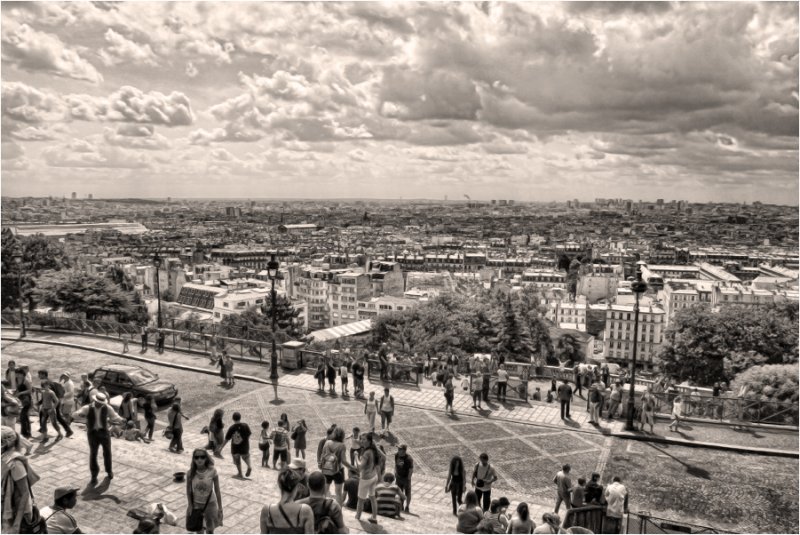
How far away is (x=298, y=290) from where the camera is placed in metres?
127

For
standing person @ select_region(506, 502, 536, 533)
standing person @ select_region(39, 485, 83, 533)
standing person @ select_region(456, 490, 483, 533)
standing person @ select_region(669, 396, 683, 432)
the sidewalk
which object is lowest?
the sidewalk

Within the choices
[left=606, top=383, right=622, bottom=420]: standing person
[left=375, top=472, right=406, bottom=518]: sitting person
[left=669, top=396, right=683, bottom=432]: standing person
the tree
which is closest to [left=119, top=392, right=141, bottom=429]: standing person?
[left=375, top=472, right=406, bottom=518]: sitting person

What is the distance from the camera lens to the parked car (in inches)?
640

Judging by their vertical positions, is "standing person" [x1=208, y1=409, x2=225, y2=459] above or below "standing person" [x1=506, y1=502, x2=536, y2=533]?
below

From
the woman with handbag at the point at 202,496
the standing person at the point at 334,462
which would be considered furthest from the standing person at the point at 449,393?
the woman with handbag at the point at 202,496

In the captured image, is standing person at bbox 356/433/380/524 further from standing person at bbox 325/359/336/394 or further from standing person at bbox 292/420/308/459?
standing person at bbox 325/359/336/394

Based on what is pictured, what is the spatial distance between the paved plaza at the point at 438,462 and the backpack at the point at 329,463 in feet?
2.37

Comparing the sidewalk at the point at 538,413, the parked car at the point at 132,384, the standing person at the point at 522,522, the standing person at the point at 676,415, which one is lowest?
the sidewalk at the point at 538,413

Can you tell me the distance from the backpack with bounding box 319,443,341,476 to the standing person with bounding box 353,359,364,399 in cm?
775

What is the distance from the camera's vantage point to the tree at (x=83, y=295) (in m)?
30.0

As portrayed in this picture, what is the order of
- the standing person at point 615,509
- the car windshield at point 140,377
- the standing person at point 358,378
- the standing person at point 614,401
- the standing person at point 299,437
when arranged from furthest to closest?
the standing person at point 358,378 → the standing person at point 614,401 → the car windshield at point 140,377 → the standing person at point 299,437 → the standing person at point 615,509

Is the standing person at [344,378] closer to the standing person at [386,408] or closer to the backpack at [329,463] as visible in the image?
the standing person at [386,408]

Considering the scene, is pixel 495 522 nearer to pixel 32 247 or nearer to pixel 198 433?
pixel 198 433

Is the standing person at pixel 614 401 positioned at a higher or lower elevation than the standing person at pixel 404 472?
lower
